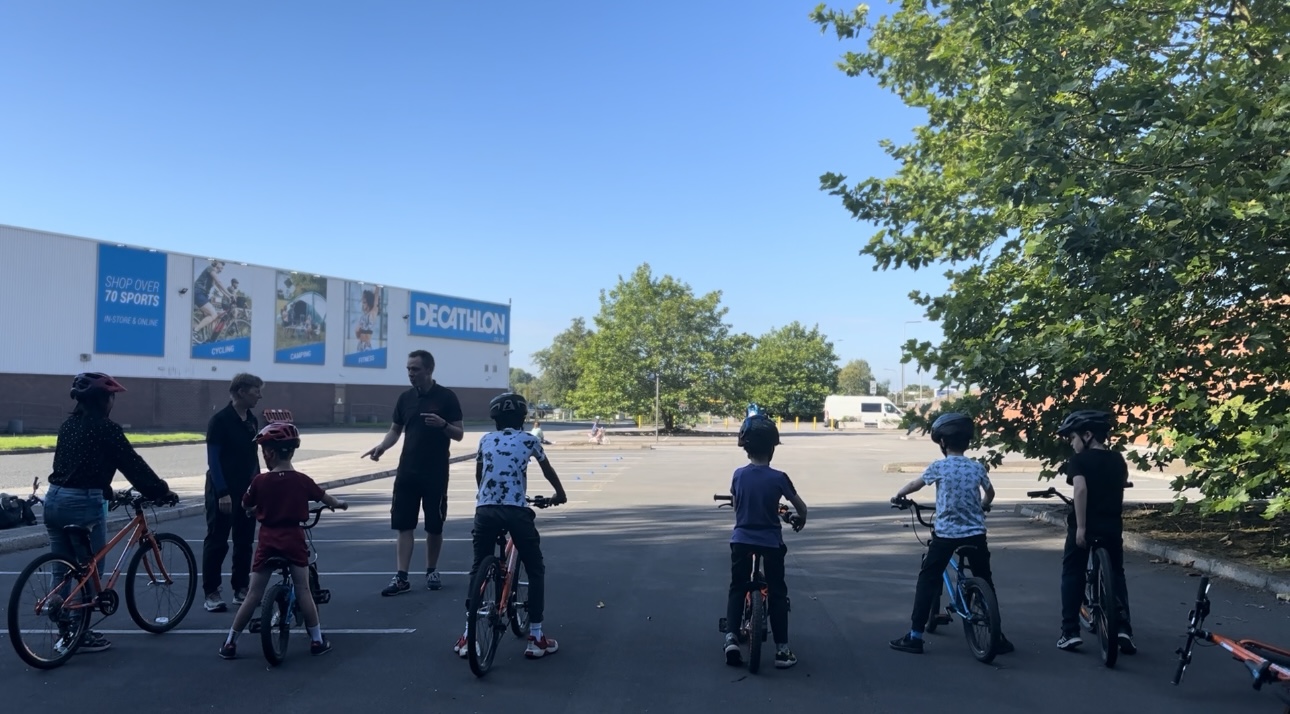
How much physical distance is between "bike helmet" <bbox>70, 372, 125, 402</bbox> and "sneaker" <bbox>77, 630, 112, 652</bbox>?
1.54 metres

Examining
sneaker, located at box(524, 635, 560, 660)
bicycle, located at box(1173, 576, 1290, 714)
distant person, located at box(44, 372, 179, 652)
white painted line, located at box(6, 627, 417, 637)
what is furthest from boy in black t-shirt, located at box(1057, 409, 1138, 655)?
distant person, located at box(44, 372, 179, 652)

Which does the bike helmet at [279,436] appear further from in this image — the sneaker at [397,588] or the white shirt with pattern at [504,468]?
the sneaker at [397,588]

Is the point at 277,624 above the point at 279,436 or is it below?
below

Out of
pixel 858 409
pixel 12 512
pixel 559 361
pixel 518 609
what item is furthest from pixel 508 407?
pixel 559 361

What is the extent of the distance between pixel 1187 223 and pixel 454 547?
7.92 m

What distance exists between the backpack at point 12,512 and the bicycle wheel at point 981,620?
6406 mm

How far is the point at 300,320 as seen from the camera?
2016 inches

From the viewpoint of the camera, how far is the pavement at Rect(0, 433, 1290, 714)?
5336mm

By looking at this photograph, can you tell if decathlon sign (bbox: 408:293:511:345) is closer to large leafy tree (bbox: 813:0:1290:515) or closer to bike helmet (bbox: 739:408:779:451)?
large leafy tree (bbox: 813:0:1290:515)

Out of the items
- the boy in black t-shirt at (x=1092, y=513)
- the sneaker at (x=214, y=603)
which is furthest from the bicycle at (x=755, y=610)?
the sneaker at (x=214, y=603)

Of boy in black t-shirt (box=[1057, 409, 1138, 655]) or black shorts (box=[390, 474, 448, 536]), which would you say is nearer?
boy in black t-shirt (box=[1057, 409, 1138, 655])

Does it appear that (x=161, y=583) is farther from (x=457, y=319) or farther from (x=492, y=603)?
(x=457, y=319)

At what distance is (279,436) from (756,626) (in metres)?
3.25

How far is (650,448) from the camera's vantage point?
35844 millimetres
